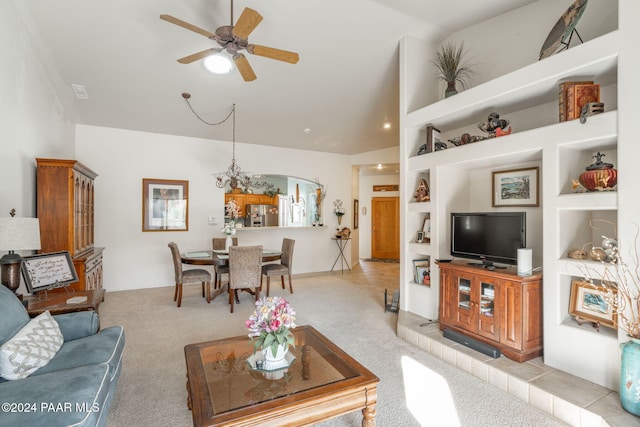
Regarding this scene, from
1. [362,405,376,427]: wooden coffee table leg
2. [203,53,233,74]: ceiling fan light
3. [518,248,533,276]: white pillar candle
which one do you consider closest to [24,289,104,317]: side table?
[362,405,376,427]: wooden coffee table leg

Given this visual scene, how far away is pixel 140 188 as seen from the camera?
552cm

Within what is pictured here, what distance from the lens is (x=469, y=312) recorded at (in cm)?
288

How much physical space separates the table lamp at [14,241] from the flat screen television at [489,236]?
3653mm

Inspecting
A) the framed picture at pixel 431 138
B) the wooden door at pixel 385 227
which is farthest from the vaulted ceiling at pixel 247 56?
the wooden door at pixel 385 227

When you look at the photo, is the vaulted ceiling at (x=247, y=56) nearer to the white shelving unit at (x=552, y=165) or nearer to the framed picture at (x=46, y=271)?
the white shelving unit at (x=552, y=165)

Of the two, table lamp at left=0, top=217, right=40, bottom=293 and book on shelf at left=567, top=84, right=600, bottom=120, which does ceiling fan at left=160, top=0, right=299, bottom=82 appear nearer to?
table lamp at left=0, top=217, right=40, bottom=293

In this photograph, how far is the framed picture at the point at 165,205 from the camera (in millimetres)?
5559

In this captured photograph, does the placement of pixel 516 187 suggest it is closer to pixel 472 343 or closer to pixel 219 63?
pixel 472 343

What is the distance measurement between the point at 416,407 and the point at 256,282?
9.12ft

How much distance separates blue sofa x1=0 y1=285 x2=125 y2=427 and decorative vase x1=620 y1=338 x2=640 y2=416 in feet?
9.42

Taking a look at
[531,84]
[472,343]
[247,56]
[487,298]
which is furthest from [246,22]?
[472,343]

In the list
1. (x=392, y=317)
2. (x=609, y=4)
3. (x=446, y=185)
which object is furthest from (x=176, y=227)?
(x=609, y=4)

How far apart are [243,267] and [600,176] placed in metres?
3.82

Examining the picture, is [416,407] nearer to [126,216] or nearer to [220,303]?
[220,303]
